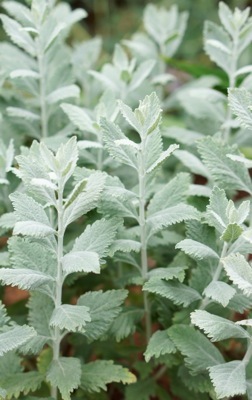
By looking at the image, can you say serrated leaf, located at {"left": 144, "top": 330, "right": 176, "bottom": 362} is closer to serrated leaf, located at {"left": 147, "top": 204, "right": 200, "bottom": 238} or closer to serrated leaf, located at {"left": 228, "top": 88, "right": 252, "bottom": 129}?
serrated leaf, located at {"left": 147, "top": 204, "right": 200, "bottom": 238}

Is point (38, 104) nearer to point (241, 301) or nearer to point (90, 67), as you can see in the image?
point (90, 67)

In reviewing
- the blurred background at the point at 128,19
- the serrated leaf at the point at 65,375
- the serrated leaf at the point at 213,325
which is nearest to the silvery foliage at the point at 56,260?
the serrated leaf at the point at 65,375

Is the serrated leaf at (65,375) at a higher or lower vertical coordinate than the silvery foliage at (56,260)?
lower

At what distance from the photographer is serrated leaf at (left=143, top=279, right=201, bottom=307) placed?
0.66 m

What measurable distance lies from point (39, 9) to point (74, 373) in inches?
18.3

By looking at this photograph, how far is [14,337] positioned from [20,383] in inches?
3.5

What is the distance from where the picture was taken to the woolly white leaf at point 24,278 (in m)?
0.60

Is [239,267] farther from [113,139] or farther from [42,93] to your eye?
[42,93]

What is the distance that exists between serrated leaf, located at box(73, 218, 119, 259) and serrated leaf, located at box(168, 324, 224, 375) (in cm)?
12

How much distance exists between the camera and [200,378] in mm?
715

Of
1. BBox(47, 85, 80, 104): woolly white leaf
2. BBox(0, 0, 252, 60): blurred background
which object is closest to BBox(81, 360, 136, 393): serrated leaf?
BBox(47, 85, 80, 104): woolly white leaf

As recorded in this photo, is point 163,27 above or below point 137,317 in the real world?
above

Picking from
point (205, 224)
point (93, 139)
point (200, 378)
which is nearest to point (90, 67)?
point (93, 139)

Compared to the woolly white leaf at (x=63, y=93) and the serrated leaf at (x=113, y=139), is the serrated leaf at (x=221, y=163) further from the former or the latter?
the woolly white leaf at (x=63, y=93)
